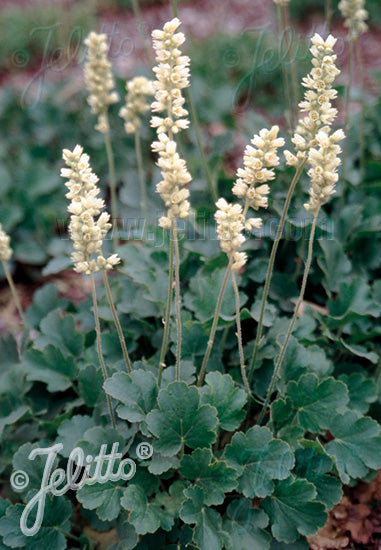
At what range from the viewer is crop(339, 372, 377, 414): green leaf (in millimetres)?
2283

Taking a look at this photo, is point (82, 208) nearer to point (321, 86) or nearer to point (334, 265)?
point (321, 86)

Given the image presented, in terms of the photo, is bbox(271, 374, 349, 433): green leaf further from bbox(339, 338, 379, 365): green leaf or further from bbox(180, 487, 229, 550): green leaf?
bbox(180, 487, 229, 550): green leaf

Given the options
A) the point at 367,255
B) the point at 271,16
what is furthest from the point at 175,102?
the point at 271,16

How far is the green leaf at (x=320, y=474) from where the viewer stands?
78.9 inches

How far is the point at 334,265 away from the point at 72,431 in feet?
4.79

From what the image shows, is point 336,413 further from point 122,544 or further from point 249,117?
point 249,117

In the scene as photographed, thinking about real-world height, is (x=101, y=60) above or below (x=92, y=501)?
above

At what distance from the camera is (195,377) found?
7.61ft

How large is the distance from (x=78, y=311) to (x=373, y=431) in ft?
5.08

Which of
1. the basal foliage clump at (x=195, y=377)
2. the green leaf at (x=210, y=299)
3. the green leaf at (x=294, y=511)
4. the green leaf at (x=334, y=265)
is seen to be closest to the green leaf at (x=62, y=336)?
the basal foliage clump at (x=195, y=377)

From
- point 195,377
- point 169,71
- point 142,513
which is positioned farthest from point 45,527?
point 169,71

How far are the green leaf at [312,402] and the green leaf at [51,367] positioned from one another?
3.02 ft

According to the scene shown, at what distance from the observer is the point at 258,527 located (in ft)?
6.43

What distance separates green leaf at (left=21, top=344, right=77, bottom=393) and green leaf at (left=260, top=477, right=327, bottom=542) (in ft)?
3.32
